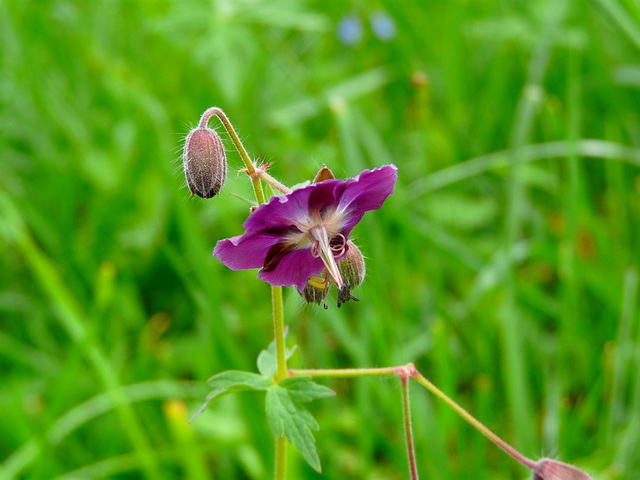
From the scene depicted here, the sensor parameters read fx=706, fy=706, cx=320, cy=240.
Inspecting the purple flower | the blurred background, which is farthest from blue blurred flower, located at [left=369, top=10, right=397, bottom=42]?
the purple flower

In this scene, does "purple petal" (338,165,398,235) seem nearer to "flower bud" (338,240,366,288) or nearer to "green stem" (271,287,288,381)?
"flower bud" (338,240,366,288)

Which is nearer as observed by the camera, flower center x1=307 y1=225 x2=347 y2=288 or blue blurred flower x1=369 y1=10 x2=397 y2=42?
flower center x1=307 y1=225 x2=347 y2=288

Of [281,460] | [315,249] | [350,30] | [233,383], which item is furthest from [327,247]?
[350,30]

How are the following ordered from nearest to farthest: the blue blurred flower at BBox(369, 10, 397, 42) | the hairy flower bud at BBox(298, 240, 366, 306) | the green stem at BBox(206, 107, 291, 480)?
1. the green stem at BBox(206, 107, 291, 480)
2. the hairy flower bud at BBox(298, 240, 366, 306)
3. the blue blurred flower at BBox(369, 10, 397, 42)

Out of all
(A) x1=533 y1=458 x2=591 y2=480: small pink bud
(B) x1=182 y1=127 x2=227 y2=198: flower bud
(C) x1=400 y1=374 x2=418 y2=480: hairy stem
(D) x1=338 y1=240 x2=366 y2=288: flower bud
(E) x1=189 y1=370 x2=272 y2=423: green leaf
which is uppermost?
(B) x1=182 y1=127 x2=227 y2=198: flower bud

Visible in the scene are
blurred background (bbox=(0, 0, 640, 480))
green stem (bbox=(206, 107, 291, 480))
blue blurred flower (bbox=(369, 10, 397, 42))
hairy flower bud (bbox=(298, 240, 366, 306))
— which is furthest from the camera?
blue blurred flower (bbox=(369, 10, 397, 42))

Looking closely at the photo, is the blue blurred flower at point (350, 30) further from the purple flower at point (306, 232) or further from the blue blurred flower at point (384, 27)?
the purple flower at point (306, 232)

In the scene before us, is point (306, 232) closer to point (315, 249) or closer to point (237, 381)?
point (315, 249)
